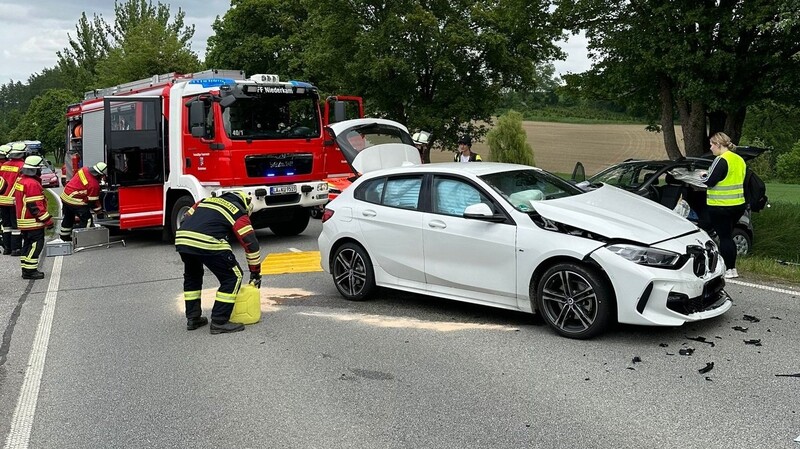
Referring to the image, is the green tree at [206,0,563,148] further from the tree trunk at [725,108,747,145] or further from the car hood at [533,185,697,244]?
the car hood at [533,185,697,244]

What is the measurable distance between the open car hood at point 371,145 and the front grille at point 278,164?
0.84 m

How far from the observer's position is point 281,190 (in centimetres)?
1198

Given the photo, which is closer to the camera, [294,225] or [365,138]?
[365,138]

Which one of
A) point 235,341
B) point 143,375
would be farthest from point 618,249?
point 143,375

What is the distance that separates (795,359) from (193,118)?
30.0ft

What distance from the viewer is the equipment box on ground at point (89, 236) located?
509 inches

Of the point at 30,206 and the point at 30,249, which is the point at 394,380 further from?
the point at 30,206

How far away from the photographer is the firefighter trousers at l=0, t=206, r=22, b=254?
38.3ft

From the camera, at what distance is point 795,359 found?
5.25m

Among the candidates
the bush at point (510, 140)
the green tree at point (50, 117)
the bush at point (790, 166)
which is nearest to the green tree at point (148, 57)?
the bush at point (510, 140)

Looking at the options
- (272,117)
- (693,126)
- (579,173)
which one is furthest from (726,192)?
(693,126)

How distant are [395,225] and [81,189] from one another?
8040 mm

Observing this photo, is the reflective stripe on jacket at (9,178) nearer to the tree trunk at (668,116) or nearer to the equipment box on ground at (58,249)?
the equipment box on ground at (58,249)

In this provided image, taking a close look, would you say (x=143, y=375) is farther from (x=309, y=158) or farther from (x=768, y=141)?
(x=768, y=141)
